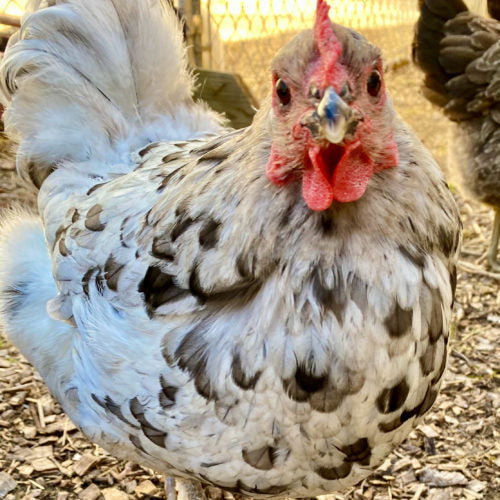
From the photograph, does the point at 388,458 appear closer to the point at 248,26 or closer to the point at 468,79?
the point at 468,79

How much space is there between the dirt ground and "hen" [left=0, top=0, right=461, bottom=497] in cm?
61

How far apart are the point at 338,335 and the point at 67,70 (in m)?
1.46

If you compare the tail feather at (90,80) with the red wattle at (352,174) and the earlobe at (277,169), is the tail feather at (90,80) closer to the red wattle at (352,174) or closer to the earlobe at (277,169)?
the earlobe at (277,169)

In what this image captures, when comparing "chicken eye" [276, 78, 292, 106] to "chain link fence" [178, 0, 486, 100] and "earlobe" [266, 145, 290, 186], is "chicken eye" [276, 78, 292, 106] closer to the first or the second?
"earlobe" [266, 145, 290, 186]

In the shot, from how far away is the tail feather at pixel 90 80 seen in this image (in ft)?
7.23

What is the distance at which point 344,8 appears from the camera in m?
5.85

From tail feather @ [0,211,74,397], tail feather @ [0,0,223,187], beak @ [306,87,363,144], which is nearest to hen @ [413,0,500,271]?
tail feather @ [0,0,223,187]

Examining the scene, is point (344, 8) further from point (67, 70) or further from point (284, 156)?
point (284, 156)

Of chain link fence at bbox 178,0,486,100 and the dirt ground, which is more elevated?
chain link fence at bbox 178,0,486,100

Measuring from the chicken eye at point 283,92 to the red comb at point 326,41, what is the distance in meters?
0.09

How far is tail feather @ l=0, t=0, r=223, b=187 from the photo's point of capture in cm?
221

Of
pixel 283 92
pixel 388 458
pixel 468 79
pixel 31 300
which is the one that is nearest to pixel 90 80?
pixel 31 300

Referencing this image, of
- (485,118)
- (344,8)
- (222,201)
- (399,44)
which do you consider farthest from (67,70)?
(399,44)

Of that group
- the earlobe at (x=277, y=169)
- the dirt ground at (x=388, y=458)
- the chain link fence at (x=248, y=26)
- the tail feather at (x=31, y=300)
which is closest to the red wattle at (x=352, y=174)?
the earlobe at (x=277, y=169)
